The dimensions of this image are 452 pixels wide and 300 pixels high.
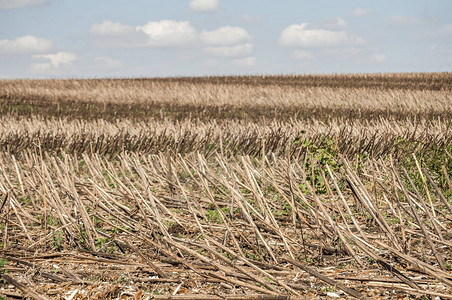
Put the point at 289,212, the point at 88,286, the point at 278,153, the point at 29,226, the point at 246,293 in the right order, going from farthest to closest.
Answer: the point at 278,153 → the point at 289,212 → the point at 29,226 → the point at 88,286 → the point at 246,293

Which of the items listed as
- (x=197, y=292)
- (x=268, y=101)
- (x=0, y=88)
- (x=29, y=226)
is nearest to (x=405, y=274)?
(x=197, y=292)

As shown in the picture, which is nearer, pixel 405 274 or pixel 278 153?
pixel 405 274

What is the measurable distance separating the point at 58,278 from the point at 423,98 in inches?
738

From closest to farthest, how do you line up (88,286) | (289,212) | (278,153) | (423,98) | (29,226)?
(88,286), (29,226), (289,212), (278,153), (423,98)

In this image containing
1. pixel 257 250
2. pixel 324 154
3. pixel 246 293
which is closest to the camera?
pixel 246 293

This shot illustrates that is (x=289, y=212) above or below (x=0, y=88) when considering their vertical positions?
below

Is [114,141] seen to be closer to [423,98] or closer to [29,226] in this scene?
[29,226]

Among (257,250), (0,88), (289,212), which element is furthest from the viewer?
(0,88)

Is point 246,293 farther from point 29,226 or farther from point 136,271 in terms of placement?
point 29,226

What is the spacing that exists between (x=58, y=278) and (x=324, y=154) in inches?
142

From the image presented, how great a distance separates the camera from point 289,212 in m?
5.24

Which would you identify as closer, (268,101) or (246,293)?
(246,293)

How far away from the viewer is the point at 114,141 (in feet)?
29.5

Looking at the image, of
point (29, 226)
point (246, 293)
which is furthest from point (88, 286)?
point (29, 226)
